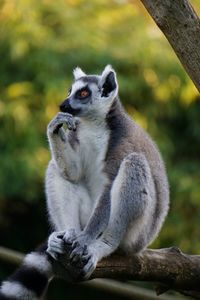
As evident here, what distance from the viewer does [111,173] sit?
17.6 ft

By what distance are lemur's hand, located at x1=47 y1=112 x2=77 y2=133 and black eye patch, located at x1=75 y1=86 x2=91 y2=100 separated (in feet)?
1.31

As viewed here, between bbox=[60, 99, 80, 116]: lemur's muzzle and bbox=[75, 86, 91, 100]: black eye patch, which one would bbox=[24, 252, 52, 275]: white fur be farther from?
bbox=[75, 86, 91, 100]: black eye patch

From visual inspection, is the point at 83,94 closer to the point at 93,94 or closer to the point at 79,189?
the point at 93,94

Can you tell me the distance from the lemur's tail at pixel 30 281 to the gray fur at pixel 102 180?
172 millimetres

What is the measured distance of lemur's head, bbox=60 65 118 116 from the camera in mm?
5747

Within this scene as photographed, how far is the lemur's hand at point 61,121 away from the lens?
5.31m

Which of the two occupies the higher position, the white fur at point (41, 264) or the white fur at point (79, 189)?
the white fur at point (79, 189)

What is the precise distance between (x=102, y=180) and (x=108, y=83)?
78 centimetres

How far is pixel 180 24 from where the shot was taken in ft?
15.6

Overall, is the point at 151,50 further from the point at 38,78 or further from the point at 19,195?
the point at 19,195

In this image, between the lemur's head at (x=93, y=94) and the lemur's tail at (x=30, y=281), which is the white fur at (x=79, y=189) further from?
the lemur's tail at (x=30, y=281)

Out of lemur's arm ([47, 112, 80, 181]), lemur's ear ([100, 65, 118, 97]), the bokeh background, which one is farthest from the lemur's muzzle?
the bokeh background

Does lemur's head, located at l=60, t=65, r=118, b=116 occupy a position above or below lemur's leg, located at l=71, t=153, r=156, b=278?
above

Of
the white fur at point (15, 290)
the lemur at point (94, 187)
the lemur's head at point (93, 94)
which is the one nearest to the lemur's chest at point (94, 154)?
the lemur at point (94, 187)
